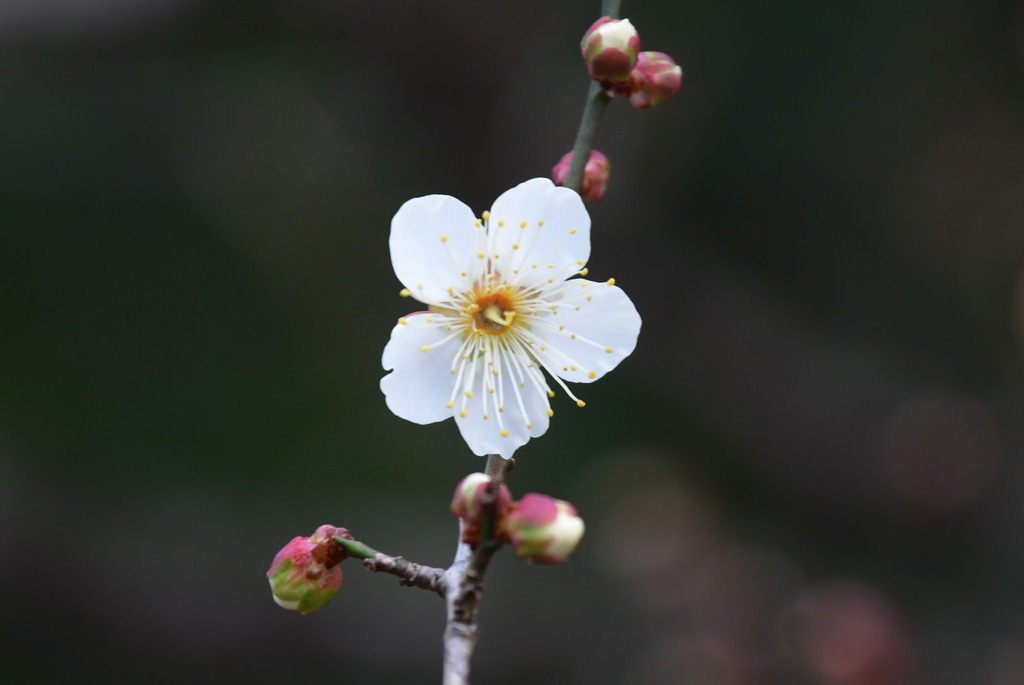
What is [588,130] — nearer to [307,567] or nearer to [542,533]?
[542,533]

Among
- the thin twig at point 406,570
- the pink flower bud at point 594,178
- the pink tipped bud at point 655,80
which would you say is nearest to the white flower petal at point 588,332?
the pink flower bud at point 594,178

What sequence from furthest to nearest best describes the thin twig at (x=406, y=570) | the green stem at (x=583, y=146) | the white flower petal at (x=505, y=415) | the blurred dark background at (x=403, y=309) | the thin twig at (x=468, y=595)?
the blurred dark background at (x=403, y=309) < the white flower petal at (x=505, y=415) < the green stem at (x=583, y=146) < the thin twig at (x=406, y=570) < the thin twig at (x=468, y=595)

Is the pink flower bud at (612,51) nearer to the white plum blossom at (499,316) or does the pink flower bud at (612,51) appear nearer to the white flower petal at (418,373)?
the white plum blossom at (499,316)

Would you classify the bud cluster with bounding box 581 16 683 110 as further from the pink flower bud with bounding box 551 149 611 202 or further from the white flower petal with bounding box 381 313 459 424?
the white flower petal with bounding box 381 313 459 424

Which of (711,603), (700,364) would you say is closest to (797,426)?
(700,364)

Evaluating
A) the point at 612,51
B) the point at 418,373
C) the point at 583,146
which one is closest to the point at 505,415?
the point at 418,373

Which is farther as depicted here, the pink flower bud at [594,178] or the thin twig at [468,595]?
the pink flower bud at [594,178]
